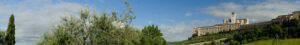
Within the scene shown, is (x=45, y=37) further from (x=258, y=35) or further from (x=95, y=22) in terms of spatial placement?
(x=258, y=35)

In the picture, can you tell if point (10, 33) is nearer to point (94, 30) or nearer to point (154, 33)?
point (94, 30)

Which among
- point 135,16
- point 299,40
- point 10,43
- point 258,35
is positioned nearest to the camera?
point 135,16

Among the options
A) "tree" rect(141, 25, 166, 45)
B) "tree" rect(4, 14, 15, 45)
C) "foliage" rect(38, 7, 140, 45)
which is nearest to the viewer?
"foliage" rect(38, 7, 140, 45)

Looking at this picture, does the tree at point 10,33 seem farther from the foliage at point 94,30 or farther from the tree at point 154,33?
the tree at point 154,33

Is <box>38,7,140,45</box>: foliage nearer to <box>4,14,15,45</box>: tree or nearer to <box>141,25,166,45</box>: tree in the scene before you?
<box>4,14,15,45</box>: tree

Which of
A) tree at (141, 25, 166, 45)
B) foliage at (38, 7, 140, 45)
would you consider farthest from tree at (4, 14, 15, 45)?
tree at (141, 25, 166, 45)

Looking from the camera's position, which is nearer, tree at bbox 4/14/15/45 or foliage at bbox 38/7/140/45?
foliage at bbox 38/7/140/45

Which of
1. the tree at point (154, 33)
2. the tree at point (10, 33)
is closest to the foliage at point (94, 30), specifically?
the tree at point (10, 33)

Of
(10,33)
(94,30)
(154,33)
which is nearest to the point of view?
(94,30)

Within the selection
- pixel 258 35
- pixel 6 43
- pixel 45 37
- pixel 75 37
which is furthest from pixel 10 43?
pixel 258 35

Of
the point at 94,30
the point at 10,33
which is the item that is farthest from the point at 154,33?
the point at 94,30

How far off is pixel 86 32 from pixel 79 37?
0.90 meters

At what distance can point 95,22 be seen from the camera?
93.5 ft

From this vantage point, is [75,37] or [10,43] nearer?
[75,37]
